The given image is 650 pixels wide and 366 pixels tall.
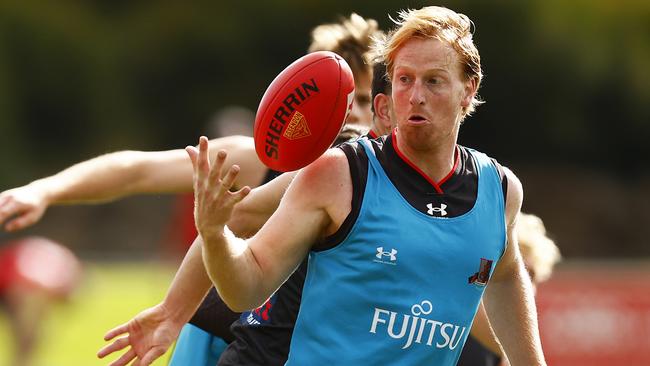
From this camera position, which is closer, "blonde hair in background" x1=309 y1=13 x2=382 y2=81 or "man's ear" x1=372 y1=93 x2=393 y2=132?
"man's ear" x1=372 y1=93 x2=393 y2=132

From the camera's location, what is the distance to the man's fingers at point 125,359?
3.91m

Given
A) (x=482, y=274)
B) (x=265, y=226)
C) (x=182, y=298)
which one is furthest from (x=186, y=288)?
(x=482, y=274)

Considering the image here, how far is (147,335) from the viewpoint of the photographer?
405 centimetres

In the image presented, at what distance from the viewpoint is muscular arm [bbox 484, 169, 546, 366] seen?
13.5 feet

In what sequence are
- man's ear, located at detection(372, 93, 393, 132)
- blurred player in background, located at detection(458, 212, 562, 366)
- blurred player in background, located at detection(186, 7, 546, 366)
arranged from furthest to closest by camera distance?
blurred player in background, located at detection(458, 212, 562, 366)
man's ear, located at detection(372, 93, 393, 132)
blurred player in background, located at detection(186, 7, 546, 366)

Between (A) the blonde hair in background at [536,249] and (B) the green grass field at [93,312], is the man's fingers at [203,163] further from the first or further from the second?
(B) the green grass field at [93,312]

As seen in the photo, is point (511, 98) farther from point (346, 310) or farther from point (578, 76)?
point (346, 310)

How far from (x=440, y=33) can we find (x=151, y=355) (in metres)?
1.35

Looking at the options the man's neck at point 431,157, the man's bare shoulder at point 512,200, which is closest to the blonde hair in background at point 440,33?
the man's neck at point 431,157

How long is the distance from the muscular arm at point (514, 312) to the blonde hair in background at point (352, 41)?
1341 millimetres

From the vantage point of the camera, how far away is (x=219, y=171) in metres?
3.30

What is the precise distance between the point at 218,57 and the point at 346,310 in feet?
91.2

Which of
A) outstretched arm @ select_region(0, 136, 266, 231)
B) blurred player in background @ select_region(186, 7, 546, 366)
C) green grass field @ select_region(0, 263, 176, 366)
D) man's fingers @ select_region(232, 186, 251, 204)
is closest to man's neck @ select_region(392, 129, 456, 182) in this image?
blurred player in background @ select_region(186, 7, 546, 366)

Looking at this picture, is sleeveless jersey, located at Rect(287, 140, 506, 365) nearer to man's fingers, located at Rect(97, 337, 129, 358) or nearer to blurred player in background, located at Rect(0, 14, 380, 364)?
man's fingers, located at Rect(97, 337, 129, 358)
